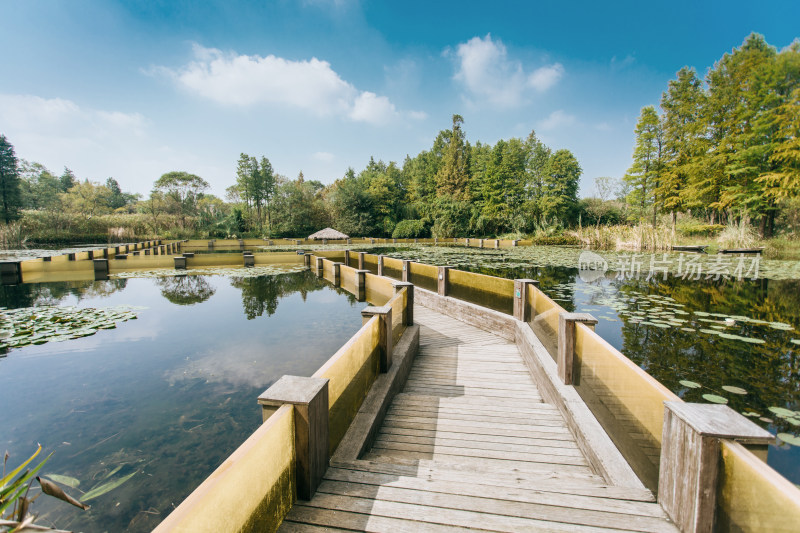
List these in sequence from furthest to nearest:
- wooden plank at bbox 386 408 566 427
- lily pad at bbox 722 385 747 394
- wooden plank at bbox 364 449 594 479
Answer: lily pad at bbox 722 385 747 394, wooden plank at bbox 386 408 566 427, wooden plank at bbox 364 449 594 479

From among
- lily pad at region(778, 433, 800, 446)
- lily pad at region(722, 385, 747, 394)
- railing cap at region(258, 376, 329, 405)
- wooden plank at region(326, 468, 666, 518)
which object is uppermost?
railing cap at region(258, 376, 329, 405)

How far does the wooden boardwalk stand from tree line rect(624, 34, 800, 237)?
23.6 meters

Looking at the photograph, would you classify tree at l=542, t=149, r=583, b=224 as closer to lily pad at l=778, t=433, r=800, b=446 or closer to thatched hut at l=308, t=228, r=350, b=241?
thatched hut at l=308, t=228, r=350, b=241

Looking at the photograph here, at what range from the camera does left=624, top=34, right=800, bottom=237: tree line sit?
18.4 m

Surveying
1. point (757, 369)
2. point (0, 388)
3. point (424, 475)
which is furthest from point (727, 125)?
point (0, 388)

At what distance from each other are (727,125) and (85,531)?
32.2 metres

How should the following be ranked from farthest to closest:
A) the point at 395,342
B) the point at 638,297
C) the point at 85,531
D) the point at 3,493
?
the point at 638,297, the point at 395,342, the point at 85,531, the point at 3,493

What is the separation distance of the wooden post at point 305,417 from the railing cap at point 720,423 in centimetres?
186

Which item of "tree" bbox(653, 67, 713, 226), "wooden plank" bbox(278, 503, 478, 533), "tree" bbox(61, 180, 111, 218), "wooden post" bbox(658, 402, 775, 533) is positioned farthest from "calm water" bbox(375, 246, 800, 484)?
"tree" bbox(61, 180, 111, 218)

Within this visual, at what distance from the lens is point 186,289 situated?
36.3ft

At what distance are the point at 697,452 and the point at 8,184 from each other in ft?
159

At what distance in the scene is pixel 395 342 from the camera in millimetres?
4668

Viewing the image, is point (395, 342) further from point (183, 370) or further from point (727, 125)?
point (727, 125)

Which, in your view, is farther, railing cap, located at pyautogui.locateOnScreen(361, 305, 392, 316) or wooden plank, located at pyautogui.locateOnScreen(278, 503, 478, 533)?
railing cap, located at pyautogui.locateOnScreen(361, 305, 392, 316)
